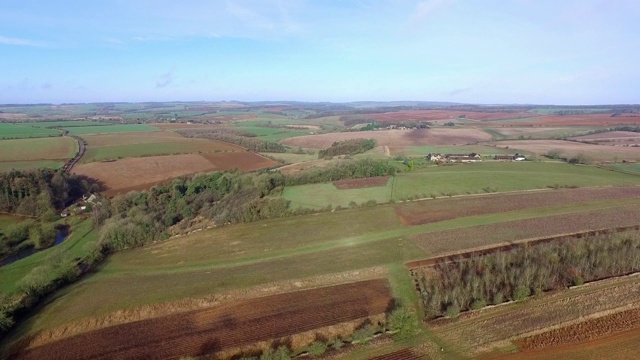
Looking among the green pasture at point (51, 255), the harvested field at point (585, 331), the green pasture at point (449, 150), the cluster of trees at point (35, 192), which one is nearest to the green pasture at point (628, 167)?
the green pasture at point (449, 150)

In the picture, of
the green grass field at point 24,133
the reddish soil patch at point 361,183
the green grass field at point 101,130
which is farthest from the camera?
the green grass field at point 101,130

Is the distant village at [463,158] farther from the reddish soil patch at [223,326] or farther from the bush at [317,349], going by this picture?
the bush at [317,349]

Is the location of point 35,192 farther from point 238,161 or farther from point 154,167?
point 238,161

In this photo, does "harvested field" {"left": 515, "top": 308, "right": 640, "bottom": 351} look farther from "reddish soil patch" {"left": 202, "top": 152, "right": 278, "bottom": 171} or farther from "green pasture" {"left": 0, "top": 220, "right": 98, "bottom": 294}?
"reddish soil patch" {"left": 202, "top": 152, "right": 278, "bottom": 171}

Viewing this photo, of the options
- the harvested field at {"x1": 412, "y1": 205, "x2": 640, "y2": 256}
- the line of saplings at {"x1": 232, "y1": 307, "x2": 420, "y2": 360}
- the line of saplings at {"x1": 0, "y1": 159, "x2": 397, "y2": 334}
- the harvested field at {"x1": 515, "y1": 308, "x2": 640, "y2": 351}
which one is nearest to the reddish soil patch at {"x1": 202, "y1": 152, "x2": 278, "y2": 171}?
the line of saplings at {"x1": 0, "y1": 159, "x2": 397, "y2": 334}

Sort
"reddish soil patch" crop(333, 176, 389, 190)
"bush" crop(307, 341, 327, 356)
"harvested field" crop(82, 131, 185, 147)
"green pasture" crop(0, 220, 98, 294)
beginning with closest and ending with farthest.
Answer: "bush" crop(307, 341, 327, 356) → "green pasture" crop(0, 220, 98, 294) → "reddish soil patch" crop(333, 176, 389, 190) → "harvested field" crop(82, 131, 185, 147)
